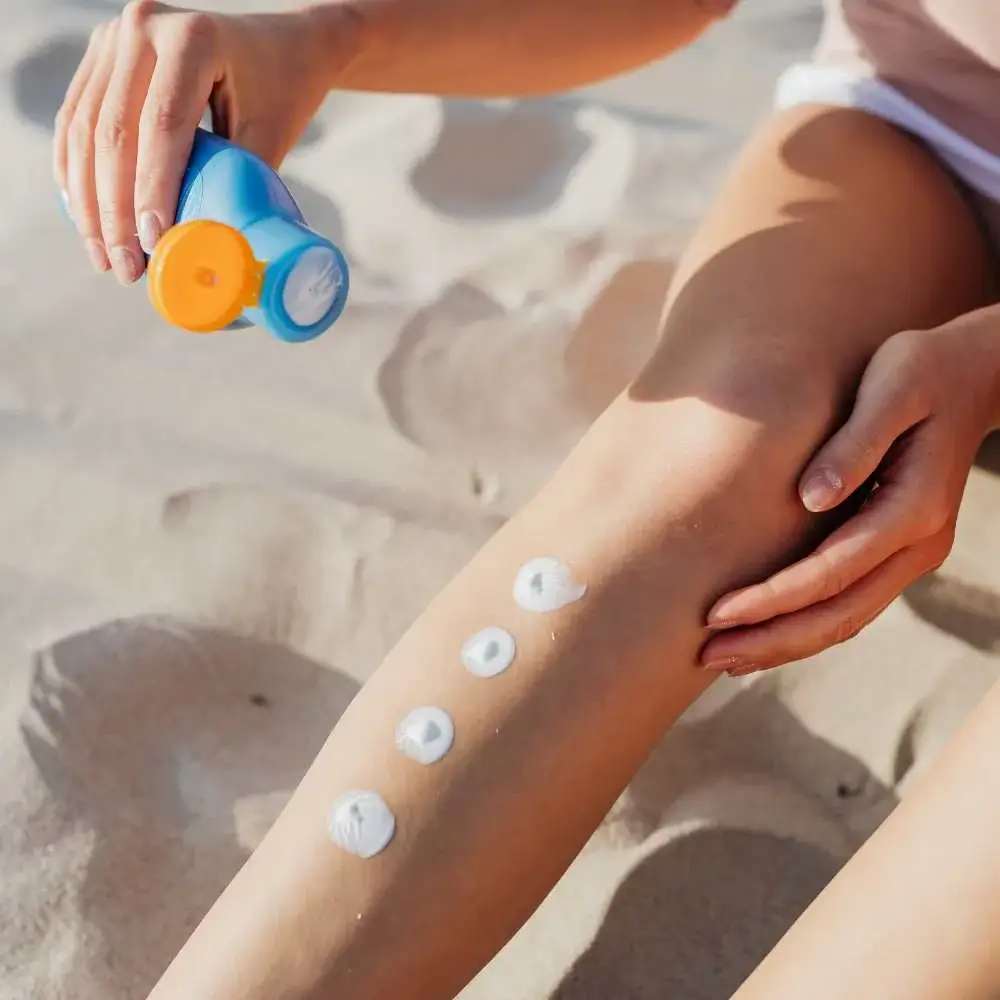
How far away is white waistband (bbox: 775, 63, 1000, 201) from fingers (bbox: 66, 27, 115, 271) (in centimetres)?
46

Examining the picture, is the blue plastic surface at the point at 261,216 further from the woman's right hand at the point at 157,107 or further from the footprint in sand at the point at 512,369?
the footprint in sand at the point at 512,369

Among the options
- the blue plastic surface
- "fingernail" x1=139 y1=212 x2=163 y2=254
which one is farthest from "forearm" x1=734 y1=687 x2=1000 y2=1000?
"fingernail" x1=139 y1=212 x2=163 y2=254

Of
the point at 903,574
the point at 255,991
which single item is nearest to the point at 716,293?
the point at 903,574

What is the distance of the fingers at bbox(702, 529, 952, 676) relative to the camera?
63cm

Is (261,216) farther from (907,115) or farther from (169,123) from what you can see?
(907,115)

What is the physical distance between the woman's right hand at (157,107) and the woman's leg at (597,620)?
254mm

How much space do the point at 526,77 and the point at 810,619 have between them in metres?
0.50

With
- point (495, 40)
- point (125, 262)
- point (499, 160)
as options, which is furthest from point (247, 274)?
point (499, 160)

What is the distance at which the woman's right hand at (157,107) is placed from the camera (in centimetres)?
63

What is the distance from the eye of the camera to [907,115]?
0.80 metres

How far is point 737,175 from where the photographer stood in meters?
0.82

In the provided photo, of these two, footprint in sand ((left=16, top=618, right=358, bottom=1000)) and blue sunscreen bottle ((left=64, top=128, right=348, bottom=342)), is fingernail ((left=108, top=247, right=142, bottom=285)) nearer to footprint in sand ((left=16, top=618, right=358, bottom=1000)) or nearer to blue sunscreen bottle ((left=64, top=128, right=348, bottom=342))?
blue sunscreen bottle ((left=64, top=128, right=348, bottom=342))

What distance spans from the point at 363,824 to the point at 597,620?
151 mm

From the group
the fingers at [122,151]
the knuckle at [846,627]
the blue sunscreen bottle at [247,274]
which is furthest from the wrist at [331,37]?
the knuckle at [846,627]
